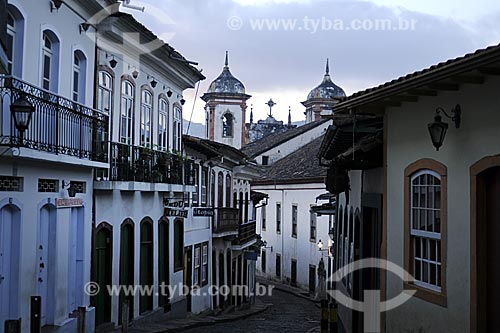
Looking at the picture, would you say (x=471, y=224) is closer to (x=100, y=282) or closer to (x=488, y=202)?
(x=488, y=202)

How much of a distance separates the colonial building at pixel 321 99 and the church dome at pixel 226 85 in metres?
5.94

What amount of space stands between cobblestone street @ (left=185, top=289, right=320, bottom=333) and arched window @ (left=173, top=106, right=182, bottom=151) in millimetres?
5339

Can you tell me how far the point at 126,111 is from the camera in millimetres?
17656

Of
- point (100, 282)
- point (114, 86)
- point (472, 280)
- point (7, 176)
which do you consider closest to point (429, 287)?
point (472, 280)

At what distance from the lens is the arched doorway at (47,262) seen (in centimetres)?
1328

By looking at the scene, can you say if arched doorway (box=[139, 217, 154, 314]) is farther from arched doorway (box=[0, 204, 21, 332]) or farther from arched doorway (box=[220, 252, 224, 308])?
arched doorway (box=[220, 252, 224, 308])

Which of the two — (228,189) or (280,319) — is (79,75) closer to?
(280,319)

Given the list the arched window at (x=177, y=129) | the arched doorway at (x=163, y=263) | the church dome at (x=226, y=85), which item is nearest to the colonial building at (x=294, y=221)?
the church dome at (x=226, y=85)

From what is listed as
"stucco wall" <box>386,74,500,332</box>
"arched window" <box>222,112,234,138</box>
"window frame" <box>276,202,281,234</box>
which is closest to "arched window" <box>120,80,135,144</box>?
"stucco wall" <box>386,74,500,332</box>

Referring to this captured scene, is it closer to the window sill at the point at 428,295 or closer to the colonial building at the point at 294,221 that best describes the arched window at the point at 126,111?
the window sill at the point at 428,295

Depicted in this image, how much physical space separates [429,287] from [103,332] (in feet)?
27.1

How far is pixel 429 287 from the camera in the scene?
9766mm

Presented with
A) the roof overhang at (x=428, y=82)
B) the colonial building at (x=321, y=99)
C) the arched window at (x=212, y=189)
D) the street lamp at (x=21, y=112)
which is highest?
the colonial building at (x=321, y=99)

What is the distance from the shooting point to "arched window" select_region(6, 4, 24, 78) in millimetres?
11500
